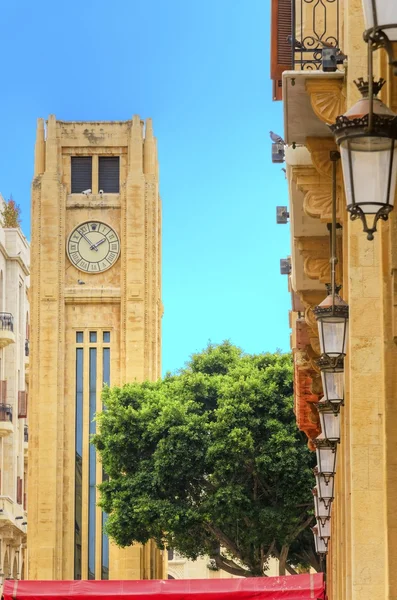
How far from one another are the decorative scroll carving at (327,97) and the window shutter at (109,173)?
205 ft

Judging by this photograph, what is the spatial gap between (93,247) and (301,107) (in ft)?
199

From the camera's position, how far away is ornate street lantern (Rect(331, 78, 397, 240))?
245 inches

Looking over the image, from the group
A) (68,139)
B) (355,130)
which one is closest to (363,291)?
(355,130)

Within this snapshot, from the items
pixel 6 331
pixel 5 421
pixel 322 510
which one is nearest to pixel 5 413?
pixel 5 421

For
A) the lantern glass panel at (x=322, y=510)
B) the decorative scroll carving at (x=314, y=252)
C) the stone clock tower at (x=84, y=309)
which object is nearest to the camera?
the decorative scroll carving at (x=314, y=252)

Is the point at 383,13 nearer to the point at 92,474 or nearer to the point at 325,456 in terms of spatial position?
the point at 325,456

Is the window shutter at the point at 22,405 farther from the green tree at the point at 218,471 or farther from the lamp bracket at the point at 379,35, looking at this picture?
the lamp bracket at the point at 379,35

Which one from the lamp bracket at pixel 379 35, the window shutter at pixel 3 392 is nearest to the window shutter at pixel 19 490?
the window shutter at pixel 3 392

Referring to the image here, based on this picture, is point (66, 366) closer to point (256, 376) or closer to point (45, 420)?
point (45, 420)

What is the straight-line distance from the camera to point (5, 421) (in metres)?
58.2

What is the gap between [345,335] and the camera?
1242 cm

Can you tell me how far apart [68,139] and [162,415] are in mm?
23607

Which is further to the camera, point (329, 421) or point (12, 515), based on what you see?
point (12, 515)

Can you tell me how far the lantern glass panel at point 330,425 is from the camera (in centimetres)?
1473
